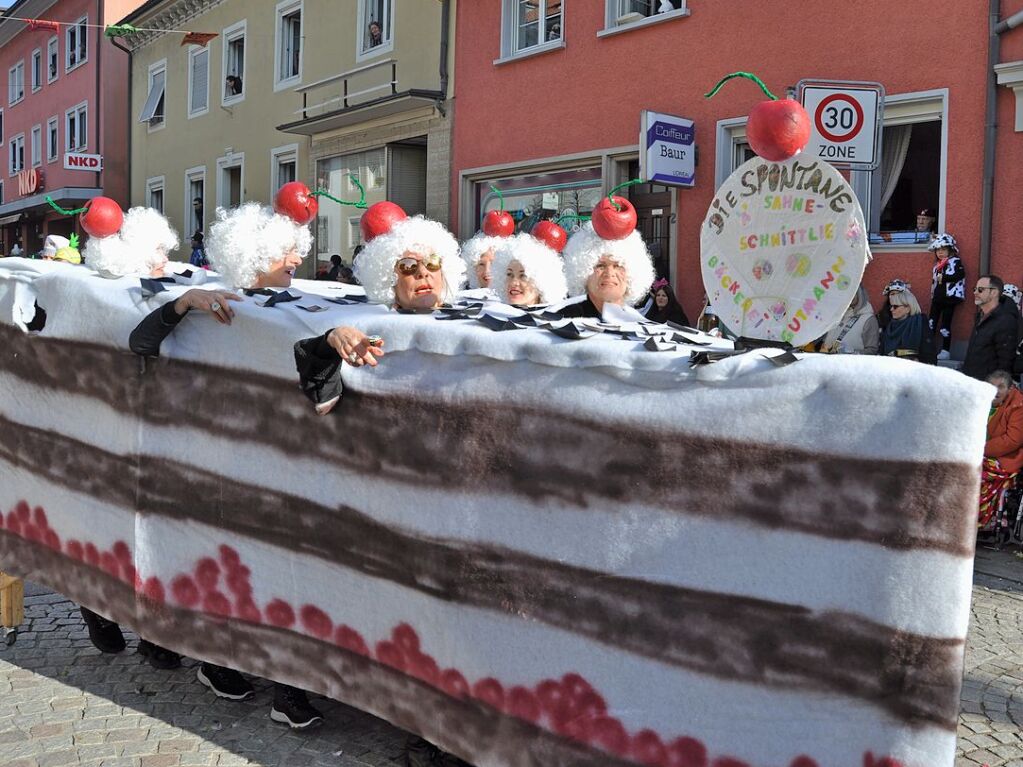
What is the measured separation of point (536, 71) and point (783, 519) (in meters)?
13.2

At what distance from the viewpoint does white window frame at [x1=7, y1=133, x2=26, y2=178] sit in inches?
1513

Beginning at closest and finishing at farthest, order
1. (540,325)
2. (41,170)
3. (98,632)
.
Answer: (540,325) < (98,632) < (41,170)

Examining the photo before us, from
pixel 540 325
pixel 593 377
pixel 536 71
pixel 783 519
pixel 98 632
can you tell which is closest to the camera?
pixel 783 519

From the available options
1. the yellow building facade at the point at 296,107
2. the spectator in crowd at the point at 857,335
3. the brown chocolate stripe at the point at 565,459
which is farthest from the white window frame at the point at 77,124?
the brown chocolate stripe at the point at 565,459

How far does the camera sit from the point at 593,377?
2572mm

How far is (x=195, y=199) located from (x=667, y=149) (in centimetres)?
1596

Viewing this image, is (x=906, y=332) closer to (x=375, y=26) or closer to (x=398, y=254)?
(x=398, y=254)

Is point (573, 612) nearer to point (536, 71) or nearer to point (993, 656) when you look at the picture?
point (993, 656)

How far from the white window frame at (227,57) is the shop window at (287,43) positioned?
4.96 ft

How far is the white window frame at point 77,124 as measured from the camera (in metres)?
31.1

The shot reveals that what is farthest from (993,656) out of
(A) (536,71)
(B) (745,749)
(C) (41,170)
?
(C) (41,170)

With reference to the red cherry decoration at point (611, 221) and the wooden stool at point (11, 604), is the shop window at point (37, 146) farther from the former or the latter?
the red cherry decoration at point (611, 221)

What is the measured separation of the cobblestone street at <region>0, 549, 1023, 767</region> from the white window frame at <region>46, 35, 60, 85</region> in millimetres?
Result: 34086

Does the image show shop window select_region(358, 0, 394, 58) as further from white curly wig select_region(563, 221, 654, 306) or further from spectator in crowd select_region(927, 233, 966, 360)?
white curly wig select_region(563, 221, 654, 306)
